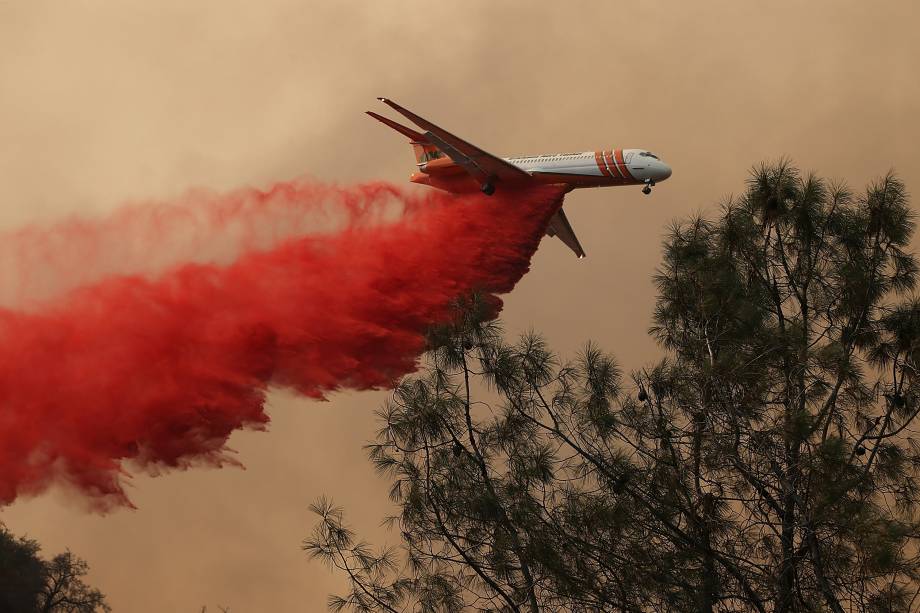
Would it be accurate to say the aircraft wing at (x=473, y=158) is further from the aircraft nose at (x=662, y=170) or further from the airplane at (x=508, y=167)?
the aircraft nose at (x=662, y=170)

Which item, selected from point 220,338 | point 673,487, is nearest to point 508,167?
point 220,338

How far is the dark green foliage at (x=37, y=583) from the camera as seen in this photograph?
3784cm

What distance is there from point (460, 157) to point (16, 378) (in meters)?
15.3

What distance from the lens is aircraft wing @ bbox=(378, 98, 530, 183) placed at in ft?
121

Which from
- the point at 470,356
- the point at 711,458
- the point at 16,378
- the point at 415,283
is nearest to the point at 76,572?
the point at 16,378

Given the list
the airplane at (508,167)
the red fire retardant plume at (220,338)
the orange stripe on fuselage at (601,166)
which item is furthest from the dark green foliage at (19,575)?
the orange stripe on fuselage at (601,166)

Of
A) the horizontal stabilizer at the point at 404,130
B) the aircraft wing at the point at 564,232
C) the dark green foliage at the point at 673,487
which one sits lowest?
the dark green foliage at the point at 673,487

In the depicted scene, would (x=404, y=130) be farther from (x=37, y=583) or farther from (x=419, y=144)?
(x=37, y=583)

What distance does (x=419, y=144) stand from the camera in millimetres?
39469

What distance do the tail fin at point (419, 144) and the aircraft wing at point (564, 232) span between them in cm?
555

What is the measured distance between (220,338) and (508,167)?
1103cm

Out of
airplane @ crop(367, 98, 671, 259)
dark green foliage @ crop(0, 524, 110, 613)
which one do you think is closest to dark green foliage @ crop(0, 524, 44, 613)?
dark green foliage @ crop(0, 524, 110, 613)

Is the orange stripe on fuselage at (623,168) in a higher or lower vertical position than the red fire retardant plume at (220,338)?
higher

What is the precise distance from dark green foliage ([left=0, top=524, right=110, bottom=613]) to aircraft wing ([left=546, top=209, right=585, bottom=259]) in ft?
68.7
